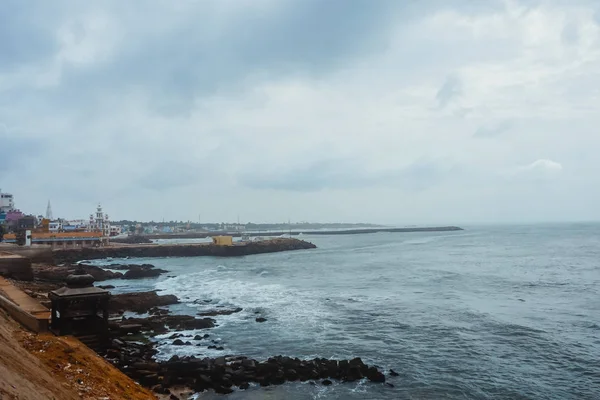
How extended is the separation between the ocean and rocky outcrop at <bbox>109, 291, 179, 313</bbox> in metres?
1.26

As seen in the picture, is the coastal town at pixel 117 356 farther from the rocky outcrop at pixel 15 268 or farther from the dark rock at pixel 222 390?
the rocky outcrop at pixel 15 268

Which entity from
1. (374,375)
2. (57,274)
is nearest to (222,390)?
(374,375)

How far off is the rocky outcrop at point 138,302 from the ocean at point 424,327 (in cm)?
126

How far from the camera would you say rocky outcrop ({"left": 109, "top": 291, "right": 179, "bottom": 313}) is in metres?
27.4

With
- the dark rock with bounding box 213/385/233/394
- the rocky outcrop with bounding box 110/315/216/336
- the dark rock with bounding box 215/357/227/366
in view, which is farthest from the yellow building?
the dark rock with bounding box 213/385/233/394

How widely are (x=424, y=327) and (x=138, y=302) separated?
1741cm

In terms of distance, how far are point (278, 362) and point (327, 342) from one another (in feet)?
13.1

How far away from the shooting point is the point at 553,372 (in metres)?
16.2

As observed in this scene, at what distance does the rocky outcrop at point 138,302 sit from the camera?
27.4 m

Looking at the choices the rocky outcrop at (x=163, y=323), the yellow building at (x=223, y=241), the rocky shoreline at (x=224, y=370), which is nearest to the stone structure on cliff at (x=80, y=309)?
the rocky shoreline at (x=224, y=370)

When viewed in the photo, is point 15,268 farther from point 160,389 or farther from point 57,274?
point 160,389

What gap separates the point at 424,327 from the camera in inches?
900

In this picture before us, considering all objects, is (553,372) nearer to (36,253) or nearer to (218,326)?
(218,326)

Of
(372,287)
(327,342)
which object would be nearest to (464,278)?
(372,287)
